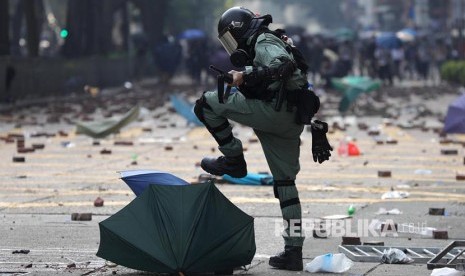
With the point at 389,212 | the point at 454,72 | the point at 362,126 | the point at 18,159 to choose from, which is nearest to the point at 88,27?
the point at 454,72

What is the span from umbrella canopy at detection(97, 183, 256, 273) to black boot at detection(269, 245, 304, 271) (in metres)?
0.27

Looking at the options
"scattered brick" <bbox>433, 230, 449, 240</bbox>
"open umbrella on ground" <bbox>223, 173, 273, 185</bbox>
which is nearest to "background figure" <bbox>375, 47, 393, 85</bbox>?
"open umbrella on ground" <bbox>223, 173, 273, 185</bbox>

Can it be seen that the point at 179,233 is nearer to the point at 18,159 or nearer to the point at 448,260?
the point at 448,260

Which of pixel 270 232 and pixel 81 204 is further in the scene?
pixel 81 204

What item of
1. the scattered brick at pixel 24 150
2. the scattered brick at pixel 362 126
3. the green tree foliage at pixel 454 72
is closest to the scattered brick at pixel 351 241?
the scattered brick at pixel 24 150

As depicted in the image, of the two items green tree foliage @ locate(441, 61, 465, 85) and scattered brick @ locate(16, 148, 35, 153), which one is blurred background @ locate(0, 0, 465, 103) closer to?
green tree foliage @ locate(441, 61, 465, 85)

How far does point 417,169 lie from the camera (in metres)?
15.8

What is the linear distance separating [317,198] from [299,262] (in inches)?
174

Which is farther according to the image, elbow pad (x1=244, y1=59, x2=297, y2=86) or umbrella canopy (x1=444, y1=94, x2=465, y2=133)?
umbrella canopy (x1=444, y1=94, x2=465, y2=133)

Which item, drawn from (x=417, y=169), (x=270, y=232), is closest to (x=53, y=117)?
(x=417, y=169)

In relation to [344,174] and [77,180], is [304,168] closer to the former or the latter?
[344,174]

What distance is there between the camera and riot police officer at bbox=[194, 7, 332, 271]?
323 inches

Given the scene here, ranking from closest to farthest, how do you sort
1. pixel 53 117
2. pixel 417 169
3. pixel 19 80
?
pixel 417 169 < pixel 53 117 < pixel 19 80

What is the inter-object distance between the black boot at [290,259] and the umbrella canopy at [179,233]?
0.27 metres
